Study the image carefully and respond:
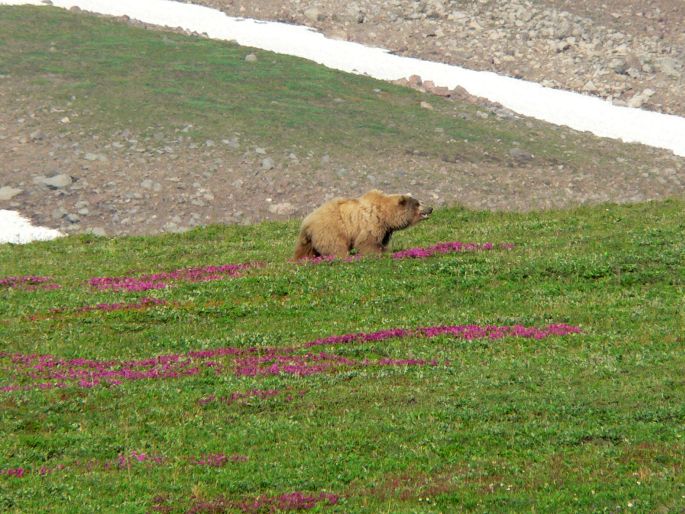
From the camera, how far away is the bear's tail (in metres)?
27.2

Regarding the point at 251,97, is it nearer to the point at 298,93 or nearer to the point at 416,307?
the point at 298,93

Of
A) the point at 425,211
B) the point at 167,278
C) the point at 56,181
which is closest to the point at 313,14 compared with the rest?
the point at 56,181

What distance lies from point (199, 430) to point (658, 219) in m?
19.3

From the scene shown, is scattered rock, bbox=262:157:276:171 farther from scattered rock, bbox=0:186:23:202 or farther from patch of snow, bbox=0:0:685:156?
patch of snow, bbox=0:0:685:156

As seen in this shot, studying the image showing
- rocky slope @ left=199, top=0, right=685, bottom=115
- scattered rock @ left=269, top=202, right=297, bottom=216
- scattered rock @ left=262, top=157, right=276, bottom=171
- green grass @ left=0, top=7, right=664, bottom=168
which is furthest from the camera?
rocky slope @ left=199, top=0, right=685, bottom=115

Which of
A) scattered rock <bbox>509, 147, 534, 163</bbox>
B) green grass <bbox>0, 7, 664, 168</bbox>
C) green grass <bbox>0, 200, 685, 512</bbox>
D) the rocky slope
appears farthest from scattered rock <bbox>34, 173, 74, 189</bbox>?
the rocky slope

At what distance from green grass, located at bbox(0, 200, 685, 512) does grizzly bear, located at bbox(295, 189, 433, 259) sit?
813 mm

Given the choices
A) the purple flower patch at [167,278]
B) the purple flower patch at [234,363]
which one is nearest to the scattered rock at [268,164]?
the purple flower patch at [167,278]

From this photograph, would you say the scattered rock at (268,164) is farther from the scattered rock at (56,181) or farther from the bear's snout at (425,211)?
the bear's snout at (425,211)

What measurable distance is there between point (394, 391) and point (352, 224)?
385 inches

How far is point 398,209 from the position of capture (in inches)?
1080

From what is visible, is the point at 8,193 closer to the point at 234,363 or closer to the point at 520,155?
the point at 520,155

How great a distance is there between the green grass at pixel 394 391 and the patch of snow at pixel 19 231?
20.6ft

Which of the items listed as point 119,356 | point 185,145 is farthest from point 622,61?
point 119,356
